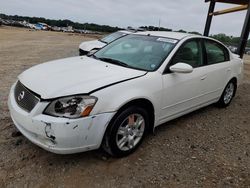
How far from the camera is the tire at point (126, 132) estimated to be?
9.87 feet

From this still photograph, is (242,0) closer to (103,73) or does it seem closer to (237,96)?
(237,96)

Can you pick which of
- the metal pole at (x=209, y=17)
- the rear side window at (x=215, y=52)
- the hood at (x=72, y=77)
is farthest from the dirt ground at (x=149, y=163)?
the metal pole at (x=209, y=17)

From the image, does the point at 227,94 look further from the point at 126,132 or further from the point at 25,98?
the point at 25,98

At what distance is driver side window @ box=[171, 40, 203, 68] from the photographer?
12.7 feet

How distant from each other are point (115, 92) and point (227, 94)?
3331 millimetres

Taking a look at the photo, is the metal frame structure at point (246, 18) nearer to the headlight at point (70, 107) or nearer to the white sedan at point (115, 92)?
the white sedan at point (115, 92)

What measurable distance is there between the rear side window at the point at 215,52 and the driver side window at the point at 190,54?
0.87ft

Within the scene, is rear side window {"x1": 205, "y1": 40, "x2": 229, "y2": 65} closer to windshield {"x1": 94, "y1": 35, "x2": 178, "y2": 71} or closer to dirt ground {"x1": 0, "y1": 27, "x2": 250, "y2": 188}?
windshield {"x1": 94, "y1": 35, "x2": 178, "y2": 71}

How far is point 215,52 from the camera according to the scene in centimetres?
484

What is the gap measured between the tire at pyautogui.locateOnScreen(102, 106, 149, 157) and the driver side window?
1000 millimetres

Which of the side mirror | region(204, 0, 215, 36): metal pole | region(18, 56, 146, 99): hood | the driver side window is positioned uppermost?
region(204, 0, 215, 36): metal pole

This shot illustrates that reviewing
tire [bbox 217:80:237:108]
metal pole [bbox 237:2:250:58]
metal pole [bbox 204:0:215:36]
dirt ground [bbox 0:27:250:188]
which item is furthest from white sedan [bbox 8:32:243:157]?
metal pole [bbox 204:0:215:36]

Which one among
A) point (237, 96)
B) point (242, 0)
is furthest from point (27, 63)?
point (242, 0)

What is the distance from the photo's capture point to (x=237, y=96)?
6.53 m
